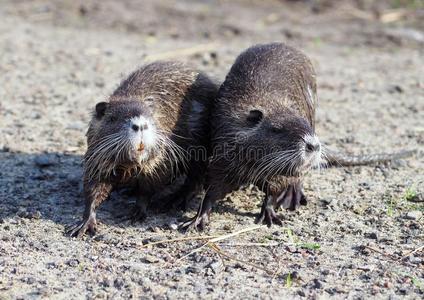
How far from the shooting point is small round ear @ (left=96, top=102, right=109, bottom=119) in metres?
5.43

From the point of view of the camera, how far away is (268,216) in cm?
555

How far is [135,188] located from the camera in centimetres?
590

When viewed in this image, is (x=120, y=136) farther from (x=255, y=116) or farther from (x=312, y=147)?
(x=312, y=147)

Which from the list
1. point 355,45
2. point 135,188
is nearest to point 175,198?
point 135,188

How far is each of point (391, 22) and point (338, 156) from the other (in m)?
5.23

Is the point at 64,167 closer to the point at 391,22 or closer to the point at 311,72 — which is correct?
the point at 311,72

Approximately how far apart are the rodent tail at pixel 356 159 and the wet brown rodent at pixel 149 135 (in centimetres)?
118

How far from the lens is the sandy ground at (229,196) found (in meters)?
4.58

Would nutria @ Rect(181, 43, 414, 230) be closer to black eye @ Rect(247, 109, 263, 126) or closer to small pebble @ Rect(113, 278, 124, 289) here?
black eye @ Rect(247, 109, 263, 126)

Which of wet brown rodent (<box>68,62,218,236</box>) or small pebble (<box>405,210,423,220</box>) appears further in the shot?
small pebble (<box>405,210,423,220</box>)

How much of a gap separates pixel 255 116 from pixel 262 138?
18 centimetres

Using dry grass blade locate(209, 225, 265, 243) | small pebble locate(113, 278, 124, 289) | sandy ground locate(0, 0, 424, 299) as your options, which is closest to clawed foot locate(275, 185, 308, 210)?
sandy ground locate(0, 0, 424, 299)

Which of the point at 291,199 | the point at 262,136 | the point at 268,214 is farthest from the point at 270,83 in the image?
the point at 268,214

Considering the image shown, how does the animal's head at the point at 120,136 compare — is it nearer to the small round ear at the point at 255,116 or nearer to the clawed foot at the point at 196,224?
the clawed foot at the point at 196,224
